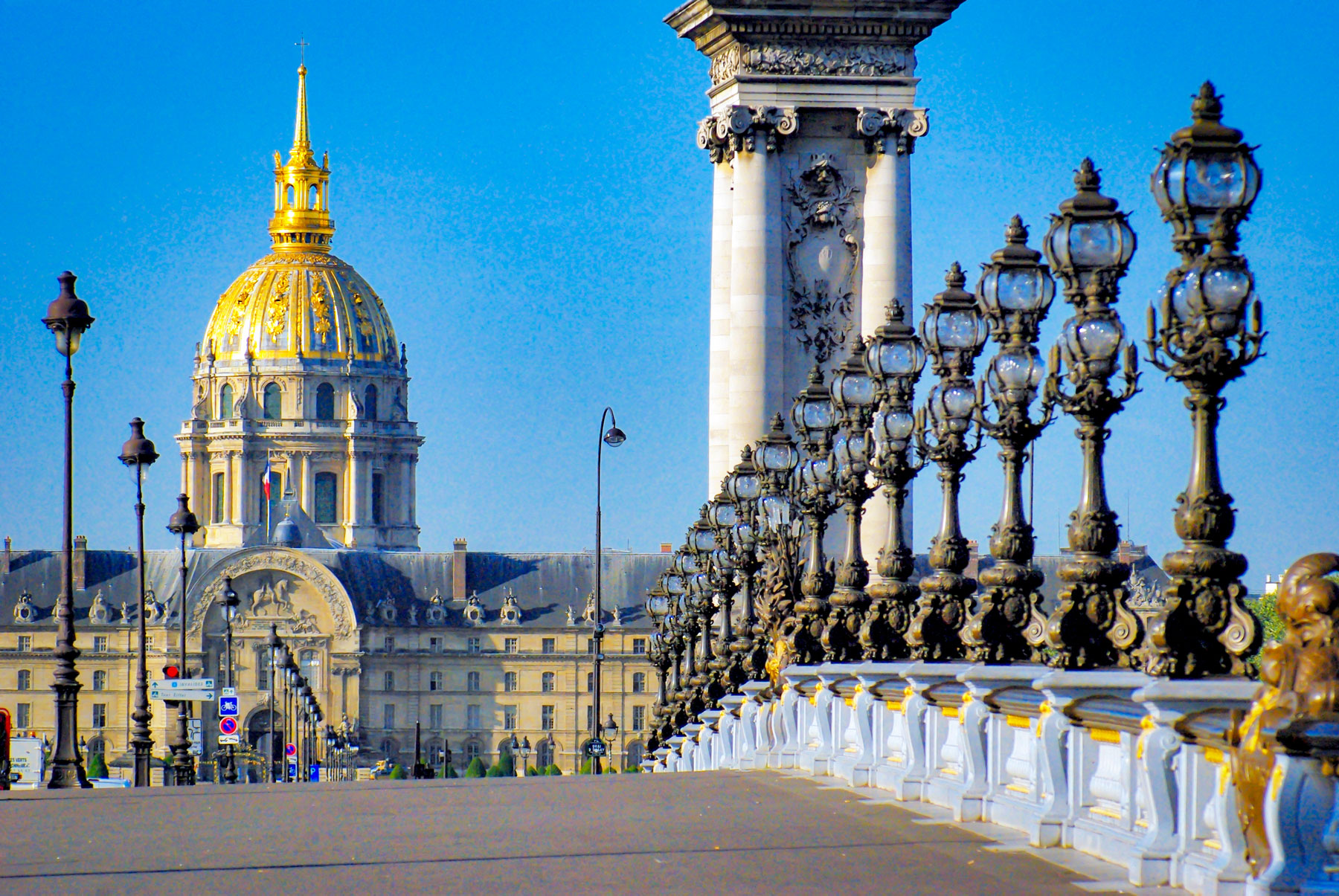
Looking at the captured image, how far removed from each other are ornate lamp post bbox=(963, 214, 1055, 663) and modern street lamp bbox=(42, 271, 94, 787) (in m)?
15.9

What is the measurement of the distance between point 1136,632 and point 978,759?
186 cm

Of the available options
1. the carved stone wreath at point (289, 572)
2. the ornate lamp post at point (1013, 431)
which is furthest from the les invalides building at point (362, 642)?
the ornate lamp post at point (1013, 431)

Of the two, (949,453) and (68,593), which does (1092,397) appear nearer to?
(949,453)

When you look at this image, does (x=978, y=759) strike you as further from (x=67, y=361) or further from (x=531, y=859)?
(x=67, y=361)

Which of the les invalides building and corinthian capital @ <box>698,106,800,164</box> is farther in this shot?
the les invalides building

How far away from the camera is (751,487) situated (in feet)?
105

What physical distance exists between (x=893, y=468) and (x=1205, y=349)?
9463 mm

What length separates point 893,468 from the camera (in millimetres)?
22375

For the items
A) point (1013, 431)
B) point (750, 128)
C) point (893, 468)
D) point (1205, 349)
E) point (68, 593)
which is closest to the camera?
point (1205, 349)

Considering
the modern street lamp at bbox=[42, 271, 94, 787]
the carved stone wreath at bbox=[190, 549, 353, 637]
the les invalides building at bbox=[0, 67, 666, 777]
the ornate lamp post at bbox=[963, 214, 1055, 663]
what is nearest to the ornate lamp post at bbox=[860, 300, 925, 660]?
the ornate lamp post at bbox=[963, 214, 1055, 663]

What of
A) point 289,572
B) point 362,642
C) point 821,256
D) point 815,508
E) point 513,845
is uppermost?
point 821,256

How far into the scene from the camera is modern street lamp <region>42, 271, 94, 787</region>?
30.9 meters

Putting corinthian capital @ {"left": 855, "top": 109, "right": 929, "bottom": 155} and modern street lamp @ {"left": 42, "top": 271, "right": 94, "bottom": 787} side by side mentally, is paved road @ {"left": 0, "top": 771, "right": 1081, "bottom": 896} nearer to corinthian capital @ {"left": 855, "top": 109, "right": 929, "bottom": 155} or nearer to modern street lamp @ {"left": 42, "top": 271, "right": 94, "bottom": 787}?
modern street lamp @ {"left": 42, "top": 271, "right": 94, "bottom": 787}

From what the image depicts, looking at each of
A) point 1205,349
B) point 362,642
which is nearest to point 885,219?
point 1205,349
